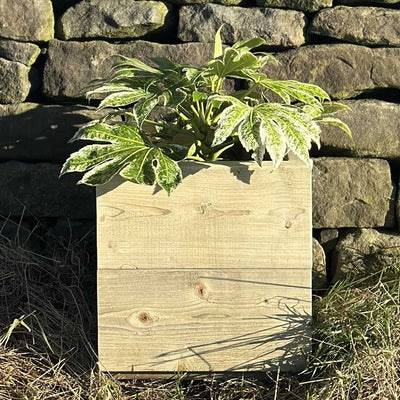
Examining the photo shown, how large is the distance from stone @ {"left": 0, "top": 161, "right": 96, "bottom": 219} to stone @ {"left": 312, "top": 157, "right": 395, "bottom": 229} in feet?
2.79

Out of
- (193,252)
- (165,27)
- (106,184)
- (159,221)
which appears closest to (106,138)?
(106,184)

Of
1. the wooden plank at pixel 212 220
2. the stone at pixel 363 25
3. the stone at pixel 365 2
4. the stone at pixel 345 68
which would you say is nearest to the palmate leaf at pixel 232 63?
the wooden plank at pixel 212 220

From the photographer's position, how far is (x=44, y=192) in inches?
96.8

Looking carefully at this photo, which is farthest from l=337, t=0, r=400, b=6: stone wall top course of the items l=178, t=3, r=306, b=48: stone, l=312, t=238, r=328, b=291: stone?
l=312, t=238, r=328, b=291: stone

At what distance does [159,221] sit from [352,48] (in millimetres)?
1028

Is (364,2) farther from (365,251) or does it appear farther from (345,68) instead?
(365,251)

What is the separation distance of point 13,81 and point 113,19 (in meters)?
0.45

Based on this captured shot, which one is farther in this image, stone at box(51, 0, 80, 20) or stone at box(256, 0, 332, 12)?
stone at box(51, 0, 80, 20)

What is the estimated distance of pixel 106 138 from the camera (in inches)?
74.4

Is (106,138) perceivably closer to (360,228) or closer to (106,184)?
(106,184)

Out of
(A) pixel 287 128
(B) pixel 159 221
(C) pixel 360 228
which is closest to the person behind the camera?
(A) pixel 287 128

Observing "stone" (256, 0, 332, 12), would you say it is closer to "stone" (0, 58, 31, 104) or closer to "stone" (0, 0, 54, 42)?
"stone" (0, 0, 54, 42)

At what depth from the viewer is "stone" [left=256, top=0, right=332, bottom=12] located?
240 centimetres

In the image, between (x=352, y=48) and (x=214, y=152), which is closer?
(x=214, y=152)
